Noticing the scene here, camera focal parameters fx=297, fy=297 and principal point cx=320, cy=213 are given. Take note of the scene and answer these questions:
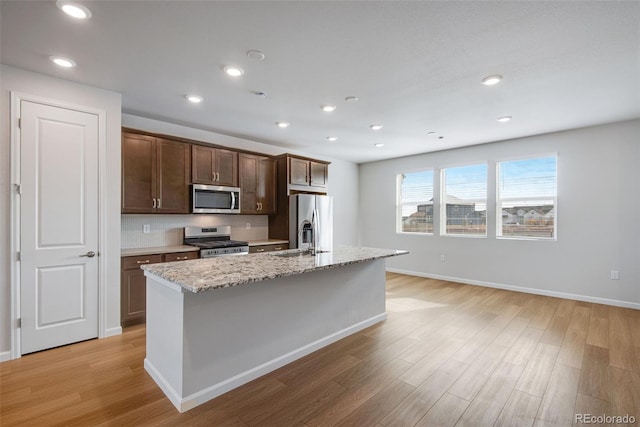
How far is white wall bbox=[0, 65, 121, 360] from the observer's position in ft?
8.39

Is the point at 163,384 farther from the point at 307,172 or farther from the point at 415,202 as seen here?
the point at 415,202

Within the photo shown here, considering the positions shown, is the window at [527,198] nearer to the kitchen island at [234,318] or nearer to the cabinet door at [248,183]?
the kitchen island at [234,318]

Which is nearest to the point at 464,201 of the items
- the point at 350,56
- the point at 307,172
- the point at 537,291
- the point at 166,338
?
the point at 537,291

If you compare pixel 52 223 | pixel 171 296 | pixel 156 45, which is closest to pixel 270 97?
pixel 156 45

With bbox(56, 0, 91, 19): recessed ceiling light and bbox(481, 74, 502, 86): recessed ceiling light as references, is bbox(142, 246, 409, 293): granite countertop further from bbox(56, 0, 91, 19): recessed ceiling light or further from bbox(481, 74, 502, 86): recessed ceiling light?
bbox(481, 74, 502, 86): recessed ceiling light

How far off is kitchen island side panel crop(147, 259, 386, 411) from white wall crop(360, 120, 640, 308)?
318 cm

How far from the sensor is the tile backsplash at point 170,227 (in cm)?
383

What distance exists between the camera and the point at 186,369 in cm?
200

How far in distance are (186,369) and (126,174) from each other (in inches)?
99.9

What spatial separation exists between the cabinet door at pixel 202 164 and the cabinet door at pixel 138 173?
50 cm

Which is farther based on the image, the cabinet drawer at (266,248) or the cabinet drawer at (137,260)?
the cabinet drawer at (266,248)

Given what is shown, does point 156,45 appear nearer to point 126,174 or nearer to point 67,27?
point 67,27

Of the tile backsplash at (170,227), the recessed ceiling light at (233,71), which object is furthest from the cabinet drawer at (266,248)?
the recessed ceiling light at (233,71)

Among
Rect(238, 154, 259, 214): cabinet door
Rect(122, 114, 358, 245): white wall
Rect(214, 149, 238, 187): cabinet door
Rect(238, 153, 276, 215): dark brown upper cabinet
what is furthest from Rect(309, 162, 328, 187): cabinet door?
Rect(214, 149, 238, 187): cabinet door
